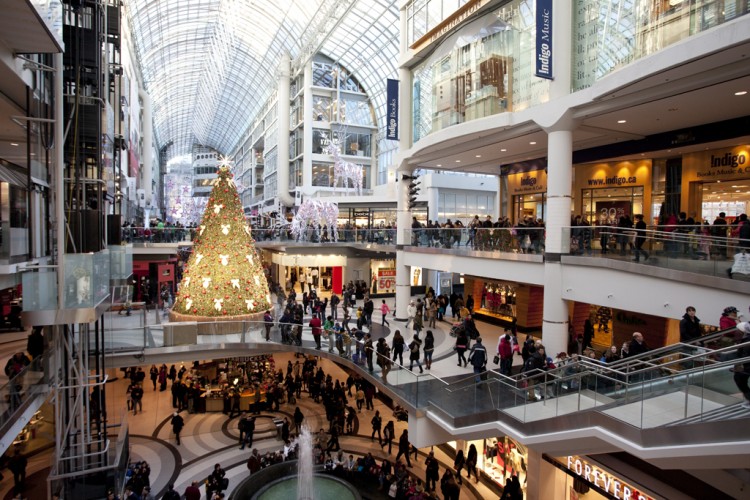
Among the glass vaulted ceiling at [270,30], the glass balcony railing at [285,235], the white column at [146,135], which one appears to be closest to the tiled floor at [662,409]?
the glass balcony railing at [285,235]

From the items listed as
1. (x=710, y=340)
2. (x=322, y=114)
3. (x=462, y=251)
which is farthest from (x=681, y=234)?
(x=322, y=114)

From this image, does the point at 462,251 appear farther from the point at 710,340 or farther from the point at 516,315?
the point at 710,340

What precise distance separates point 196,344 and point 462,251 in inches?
374

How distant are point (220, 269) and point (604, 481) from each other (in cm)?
1307

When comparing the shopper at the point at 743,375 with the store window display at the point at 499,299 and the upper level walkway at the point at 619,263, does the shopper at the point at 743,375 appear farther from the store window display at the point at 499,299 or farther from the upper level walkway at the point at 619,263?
the store window display at the point at 499,299

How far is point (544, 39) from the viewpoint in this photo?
40.2 ft

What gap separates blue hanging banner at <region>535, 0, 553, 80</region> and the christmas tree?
36.1 feet

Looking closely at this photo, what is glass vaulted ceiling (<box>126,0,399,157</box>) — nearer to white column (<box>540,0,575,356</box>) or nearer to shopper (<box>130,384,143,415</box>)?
white column (<box>540,0,575,356</box>)

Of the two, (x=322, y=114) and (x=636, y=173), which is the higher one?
(x=322, y=114)

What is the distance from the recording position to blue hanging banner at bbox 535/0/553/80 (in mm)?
12156

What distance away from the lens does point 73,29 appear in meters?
11.0

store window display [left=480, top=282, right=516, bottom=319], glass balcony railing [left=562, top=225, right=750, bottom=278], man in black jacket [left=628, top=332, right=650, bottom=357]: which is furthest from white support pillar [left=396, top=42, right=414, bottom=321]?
man in black jacket [left=628, top=332, right=650, bottom=357]

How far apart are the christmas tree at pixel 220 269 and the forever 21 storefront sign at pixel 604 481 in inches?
439

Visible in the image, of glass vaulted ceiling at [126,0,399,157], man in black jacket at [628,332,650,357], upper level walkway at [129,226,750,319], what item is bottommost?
man in black jacket at [628,332,650,357]
